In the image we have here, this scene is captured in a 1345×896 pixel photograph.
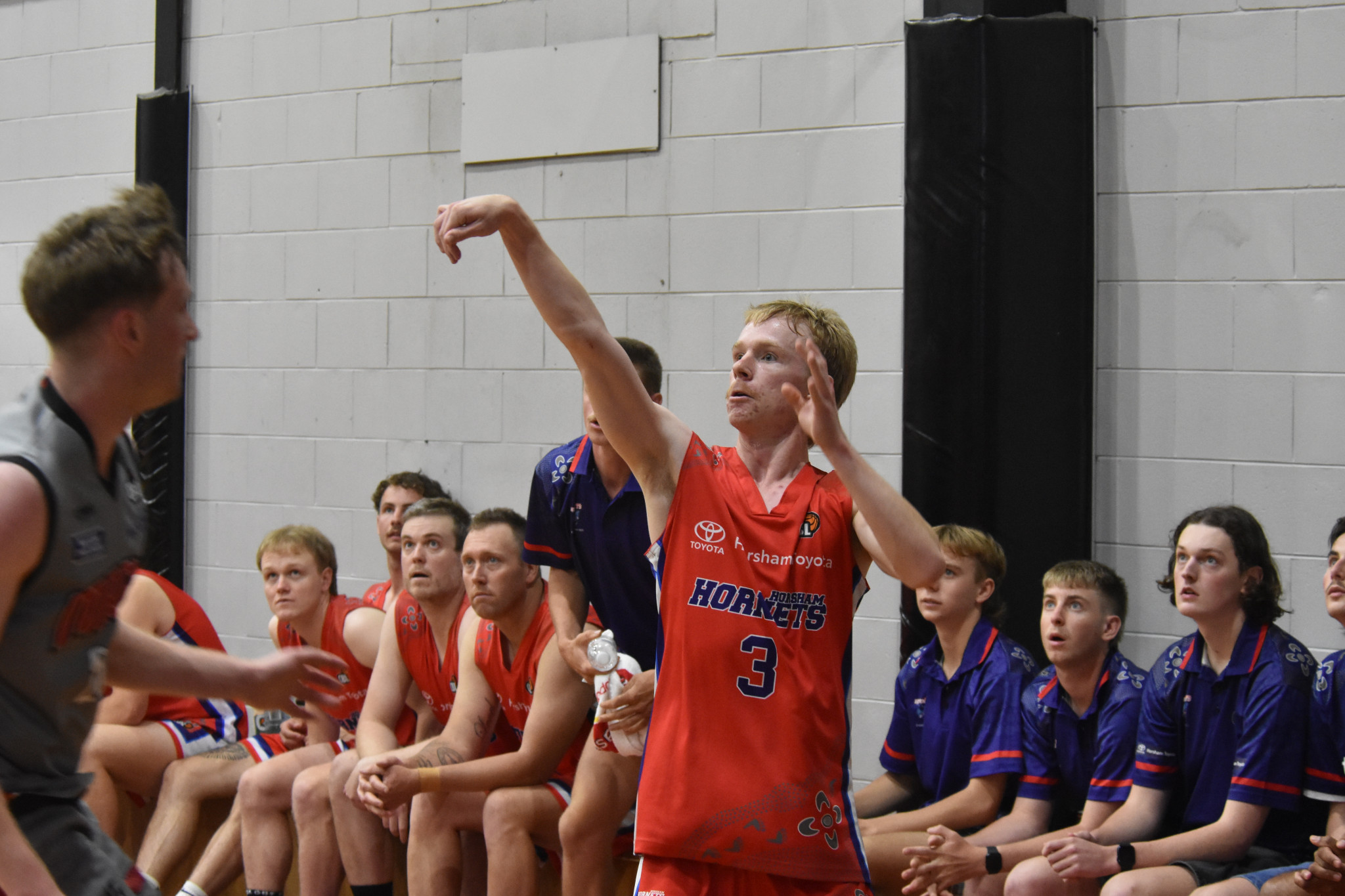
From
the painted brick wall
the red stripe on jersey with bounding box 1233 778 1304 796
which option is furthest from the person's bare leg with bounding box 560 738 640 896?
the painted brick wall

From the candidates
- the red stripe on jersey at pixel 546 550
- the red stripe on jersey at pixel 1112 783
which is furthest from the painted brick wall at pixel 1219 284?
the red stripe on jersey at pixel 546 550

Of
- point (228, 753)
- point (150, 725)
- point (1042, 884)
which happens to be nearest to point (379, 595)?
point (228, 753)

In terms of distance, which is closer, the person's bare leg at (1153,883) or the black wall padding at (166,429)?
the person's bare leg at (1153,883)

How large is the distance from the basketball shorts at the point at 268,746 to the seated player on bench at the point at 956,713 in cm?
190

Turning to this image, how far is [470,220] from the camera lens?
2189mm

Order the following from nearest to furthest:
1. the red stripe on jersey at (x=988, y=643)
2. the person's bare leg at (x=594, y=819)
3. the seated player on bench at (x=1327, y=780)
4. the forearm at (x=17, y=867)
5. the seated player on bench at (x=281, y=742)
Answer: the forearm at (x=17, y=867)
the seated player on bench at (x=1327, y=780)
the person's bare leg at (x=594, y=819)
the red stripe on jersey at (x=988, y=643)
the seated player on bench at (x=281, y=742)

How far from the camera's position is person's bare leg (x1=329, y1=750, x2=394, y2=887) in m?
4.07

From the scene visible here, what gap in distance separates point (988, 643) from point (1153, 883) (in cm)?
93

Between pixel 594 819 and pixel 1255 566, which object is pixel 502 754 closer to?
pixel 594 819

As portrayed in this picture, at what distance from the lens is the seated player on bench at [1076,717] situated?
→ 3.63 meters

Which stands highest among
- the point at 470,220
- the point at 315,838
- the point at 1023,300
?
the point at 1023,300

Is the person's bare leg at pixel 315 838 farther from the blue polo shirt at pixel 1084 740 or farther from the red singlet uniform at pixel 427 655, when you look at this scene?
the blue polo shirt at pixel 1084 740

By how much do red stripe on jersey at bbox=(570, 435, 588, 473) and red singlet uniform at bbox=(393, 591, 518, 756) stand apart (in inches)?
35.1

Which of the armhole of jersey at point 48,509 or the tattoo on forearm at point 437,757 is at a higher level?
the armhole of jersey at point 48,509
